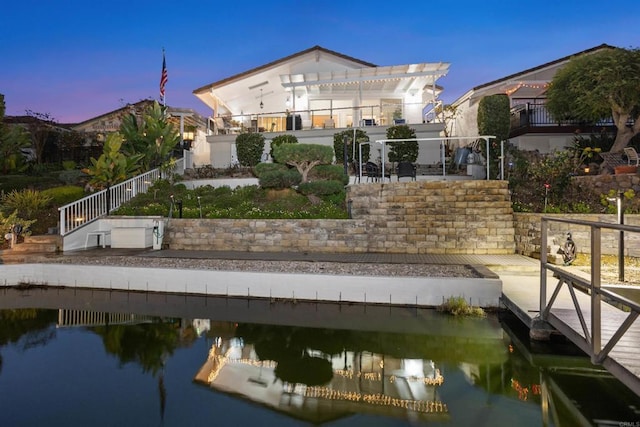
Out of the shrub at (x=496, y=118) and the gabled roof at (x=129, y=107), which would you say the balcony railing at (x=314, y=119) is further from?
the gabled roof at (x=129, y=107)

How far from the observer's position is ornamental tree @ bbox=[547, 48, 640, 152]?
1438 cm

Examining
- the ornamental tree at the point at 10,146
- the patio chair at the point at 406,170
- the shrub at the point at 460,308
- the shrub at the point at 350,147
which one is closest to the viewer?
the shrub at the point at 460,308

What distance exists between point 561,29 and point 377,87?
27.8 m

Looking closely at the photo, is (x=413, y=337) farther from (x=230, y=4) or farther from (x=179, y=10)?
(x=230, y=4)

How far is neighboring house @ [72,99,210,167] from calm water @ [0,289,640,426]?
47.4ft

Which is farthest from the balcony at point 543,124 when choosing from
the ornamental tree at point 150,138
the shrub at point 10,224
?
the shrub at point 10,224

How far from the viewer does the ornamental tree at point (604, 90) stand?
14.4m

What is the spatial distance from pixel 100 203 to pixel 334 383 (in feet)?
38.3

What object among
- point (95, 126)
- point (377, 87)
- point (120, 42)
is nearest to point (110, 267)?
point (377, 87)

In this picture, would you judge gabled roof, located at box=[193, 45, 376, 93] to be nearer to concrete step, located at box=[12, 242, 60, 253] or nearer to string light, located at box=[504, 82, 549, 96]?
string light, located at box=[504, 82, 549, 96]

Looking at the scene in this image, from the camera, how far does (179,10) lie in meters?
29.1

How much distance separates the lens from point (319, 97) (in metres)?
23.0

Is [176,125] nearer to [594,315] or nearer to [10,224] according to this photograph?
[10,224]

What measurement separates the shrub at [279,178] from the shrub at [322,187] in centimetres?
61
